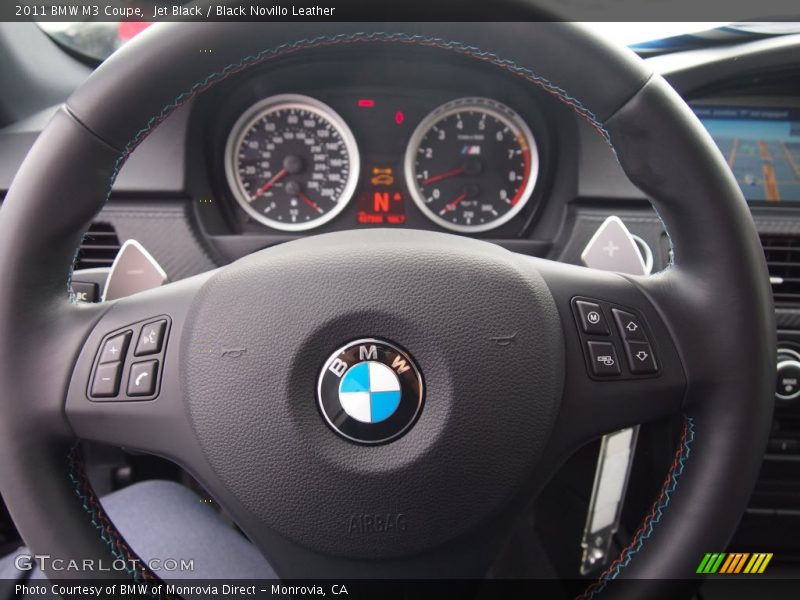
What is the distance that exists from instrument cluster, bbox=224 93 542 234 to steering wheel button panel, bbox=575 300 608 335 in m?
0.93

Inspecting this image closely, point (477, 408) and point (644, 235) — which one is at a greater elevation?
point (644, 235)

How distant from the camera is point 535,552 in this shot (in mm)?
1514

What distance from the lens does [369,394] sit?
2.40ft

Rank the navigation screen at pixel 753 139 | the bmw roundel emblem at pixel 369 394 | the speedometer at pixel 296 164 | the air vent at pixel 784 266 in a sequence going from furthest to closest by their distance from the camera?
the speedometer at pixel 296 164 → the navigation screen at pixel 753 139 → the air vent at pixel 784 266 → the bmw roundel emblem at pixel 369 394

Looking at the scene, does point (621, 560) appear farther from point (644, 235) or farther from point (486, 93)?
point (486, 93)

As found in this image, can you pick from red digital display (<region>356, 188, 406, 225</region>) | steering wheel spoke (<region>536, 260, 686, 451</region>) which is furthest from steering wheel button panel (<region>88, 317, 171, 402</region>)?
red digital display (<region>356, 188, 406, 225</region>)

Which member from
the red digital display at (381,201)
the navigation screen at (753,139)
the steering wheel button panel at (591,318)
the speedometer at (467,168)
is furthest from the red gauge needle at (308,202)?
the steering wheel button panel at (591,318)

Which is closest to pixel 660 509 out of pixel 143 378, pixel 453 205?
pixel 143 378

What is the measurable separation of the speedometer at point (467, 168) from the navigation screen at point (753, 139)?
Result: 1.45ft

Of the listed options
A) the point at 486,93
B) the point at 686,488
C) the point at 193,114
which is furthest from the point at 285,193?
the point at 686,488

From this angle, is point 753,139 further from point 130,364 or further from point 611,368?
point 130,364

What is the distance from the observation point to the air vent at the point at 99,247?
1487mm

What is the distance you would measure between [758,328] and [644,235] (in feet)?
2.43

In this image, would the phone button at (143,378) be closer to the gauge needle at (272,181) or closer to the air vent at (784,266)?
the gauge needle at (272,181)
